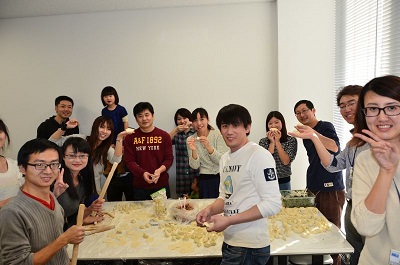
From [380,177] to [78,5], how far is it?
4.24 metres

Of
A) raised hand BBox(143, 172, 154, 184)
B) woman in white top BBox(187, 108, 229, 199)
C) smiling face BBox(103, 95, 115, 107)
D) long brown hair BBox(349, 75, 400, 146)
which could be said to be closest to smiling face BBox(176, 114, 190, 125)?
woman in white top BBox(187, 108, 229, 199)

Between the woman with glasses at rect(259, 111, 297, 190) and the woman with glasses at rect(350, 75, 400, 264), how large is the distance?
191cm

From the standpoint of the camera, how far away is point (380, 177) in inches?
40.0

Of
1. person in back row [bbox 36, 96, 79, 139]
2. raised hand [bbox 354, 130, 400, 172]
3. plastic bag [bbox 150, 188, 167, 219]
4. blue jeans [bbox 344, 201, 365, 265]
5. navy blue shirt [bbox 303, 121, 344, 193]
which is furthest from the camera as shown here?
person in back row [bbox 36, 96, 79, 139]

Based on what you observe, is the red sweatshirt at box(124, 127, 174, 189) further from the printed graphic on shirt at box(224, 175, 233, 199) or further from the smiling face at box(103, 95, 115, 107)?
the printed graphic on shirt at box(224, 175, 233, 199)

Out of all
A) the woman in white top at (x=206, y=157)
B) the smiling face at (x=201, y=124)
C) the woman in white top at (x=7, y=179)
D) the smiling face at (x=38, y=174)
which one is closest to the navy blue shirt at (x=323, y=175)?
the woman in white top at (x=206, y=157)

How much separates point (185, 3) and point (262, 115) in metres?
1.82

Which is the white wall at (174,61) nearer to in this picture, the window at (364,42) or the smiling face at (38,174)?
the window at (364,42)

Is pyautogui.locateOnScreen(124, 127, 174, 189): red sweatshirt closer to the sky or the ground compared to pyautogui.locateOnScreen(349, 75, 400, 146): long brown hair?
closer to the ground

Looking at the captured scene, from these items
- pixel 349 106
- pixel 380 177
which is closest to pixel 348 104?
pixel 349 106

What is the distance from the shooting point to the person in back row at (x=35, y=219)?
1266 mm

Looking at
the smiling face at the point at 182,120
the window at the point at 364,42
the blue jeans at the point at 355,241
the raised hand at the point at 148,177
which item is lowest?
the blue jeans at the point at 355,241

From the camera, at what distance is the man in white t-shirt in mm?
1467

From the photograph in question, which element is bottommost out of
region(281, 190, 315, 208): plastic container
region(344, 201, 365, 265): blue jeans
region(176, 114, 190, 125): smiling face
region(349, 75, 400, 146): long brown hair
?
region(344, 201, 365, 265): blue jeans
